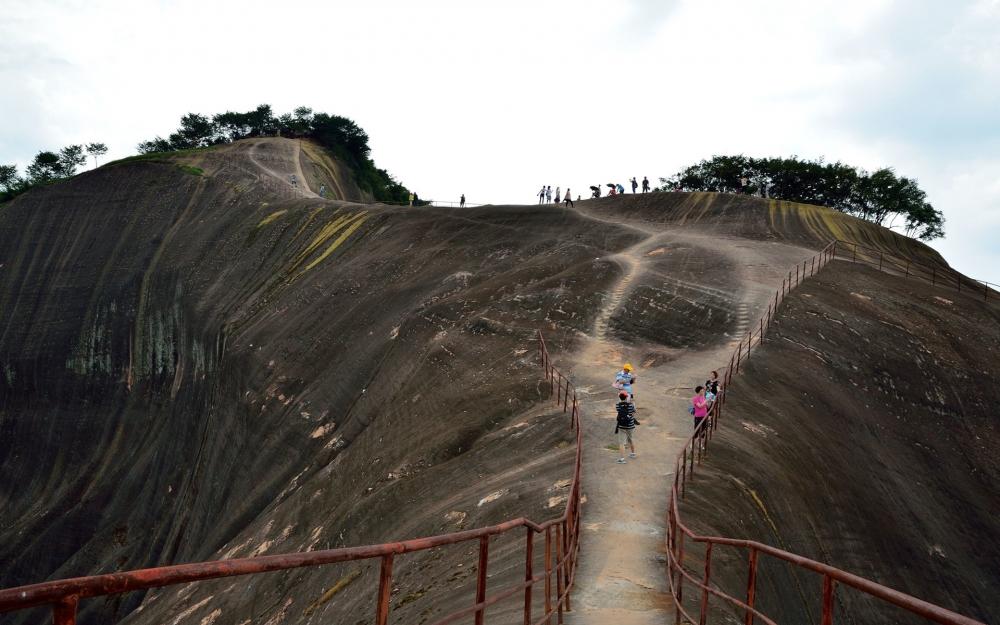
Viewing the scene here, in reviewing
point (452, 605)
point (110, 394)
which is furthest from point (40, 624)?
point (452, 605)

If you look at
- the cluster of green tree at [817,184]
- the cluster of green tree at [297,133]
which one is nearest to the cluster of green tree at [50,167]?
the cluster of green tree at [297,133]

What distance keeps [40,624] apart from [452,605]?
2938cm

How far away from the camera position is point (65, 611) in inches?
118

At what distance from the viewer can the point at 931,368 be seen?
74.8 ft

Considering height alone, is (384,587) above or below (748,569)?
above

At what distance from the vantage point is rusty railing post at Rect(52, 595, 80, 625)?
2.95 metres

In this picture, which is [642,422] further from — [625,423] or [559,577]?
[559,577]

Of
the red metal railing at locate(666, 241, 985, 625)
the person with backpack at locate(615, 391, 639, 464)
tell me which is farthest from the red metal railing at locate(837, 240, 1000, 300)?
the person with backpack at locate(615, 391, 639, 464)

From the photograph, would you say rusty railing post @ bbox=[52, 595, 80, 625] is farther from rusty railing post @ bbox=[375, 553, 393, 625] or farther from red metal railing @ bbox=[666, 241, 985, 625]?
red metal railing @ bbox=[666, 241, 985, 625]

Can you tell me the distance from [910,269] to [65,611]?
3856 cm

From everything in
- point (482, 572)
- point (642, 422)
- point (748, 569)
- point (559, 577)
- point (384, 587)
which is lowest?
point (642, 422)

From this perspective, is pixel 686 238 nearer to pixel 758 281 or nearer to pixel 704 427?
pixel 758 281

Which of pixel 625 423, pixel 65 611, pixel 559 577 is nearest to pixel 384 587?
pixel 65 611

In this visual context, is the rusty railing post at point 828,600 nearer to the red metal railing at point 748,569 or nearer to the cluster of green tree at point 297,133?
the red metal railing at point 748,569
